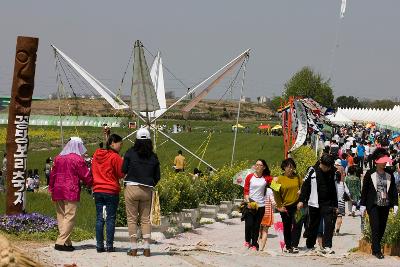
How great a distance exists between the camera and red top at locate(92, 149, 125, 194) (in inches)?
416

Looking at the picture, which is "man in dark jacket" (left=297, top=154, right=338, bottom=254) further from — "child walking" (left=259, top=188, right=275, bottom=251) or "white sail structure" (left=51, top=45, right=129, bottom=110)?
"white sail structure" (left=51, top=45, right=129, bottom=110)

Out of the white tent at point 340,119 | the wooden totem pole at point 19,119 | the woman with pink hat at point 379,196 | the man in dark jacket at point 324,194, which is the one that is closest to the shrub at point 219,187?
the wooden totem pole at point 19,119

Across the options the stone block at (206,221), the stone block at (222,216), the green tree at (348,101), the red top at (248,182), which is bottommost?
the stone block at (206,221)

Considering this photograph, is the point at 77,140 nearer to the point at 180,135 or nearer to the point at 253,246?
the point at 253,246

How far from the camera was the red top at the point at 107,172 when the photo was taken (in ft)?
34.7

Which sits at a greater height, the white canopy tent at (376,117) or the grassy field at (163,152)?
the white canopy tent at (376,117)

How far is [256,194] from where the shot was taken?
12.0 meters

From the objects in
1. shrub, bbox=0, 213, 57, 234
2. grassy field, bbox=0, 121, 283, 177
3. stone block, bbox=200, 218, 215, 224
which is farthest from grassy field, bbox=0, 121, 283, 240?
stone block, bbox=200, 218, 215, 224

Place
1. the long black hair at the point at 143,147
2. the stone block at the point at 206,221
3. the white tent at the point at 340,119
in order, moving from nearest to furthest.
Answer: the long black hair at the point at 143,147 → the stone block at the point at 206,221 → the white tent at the point at 340,119

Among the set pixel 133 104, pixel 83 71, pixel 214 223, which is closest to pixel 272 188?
pixel 214 223

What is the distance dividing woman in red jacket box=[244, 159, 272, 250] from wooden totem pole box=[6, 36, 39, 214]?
3.94m

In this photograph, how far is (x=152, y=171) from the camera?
10.4m

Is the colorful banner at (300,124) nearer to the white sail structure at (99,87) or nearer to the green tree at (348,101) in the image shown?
the white sail structure at (99,87)

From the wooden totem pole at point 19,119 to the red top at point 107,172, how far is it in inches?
131
